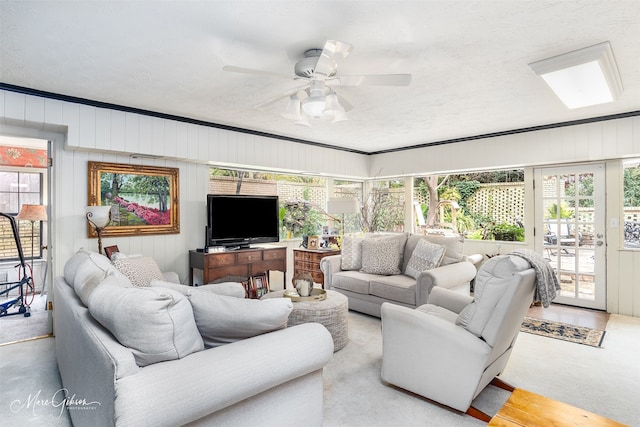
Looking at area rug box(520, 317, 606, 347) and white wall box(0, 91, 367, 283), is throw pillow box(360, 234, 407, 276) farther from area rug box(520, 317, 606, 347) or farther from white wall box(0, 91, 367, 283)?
white wall box(0, 91, 367, 283)

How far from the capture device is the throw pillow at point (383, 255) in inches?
165

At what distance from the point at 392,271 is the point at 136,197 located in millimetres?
3134

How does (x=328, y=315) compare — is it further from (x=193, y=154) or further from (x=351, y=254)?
(x=193, y=154)

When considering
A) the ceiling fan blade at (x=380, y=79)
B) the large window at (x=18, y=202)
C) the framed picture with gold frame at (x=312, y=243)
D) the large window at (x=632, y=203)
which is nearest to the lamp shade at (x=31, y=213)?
the large window at (x=18, y=202)

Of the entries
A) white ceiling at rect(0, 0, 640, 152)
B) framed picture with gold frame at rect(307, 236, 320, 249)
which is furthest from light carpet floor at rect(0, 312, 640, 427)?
white ceiling at rect(0, 0, 640, 152)

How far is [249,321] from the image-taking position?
1.62m

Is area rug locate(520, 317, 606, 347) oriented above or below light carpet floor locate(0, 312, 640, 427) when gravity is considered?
above

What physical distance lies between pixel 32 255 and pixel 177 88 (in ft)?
13.1

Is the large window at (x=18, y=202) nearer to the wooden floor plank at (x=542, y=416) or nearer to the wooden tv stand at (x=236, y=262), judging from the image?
the wooden tv stand at (x=236, y=262)

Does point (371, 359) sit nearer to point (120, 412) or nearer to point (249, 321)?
point (249, 321)

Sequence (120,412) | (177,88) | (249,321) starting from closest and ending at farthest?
(120,412) < (249,321) < (177,88)

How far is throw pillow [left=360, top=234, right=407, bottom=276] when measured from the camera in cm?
418

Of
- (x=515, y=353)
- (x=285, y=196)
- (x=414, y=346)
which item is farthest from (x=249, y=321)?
(x=285, y=196)

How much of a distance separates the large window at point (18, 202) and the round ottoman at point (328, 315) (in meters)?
4.57
